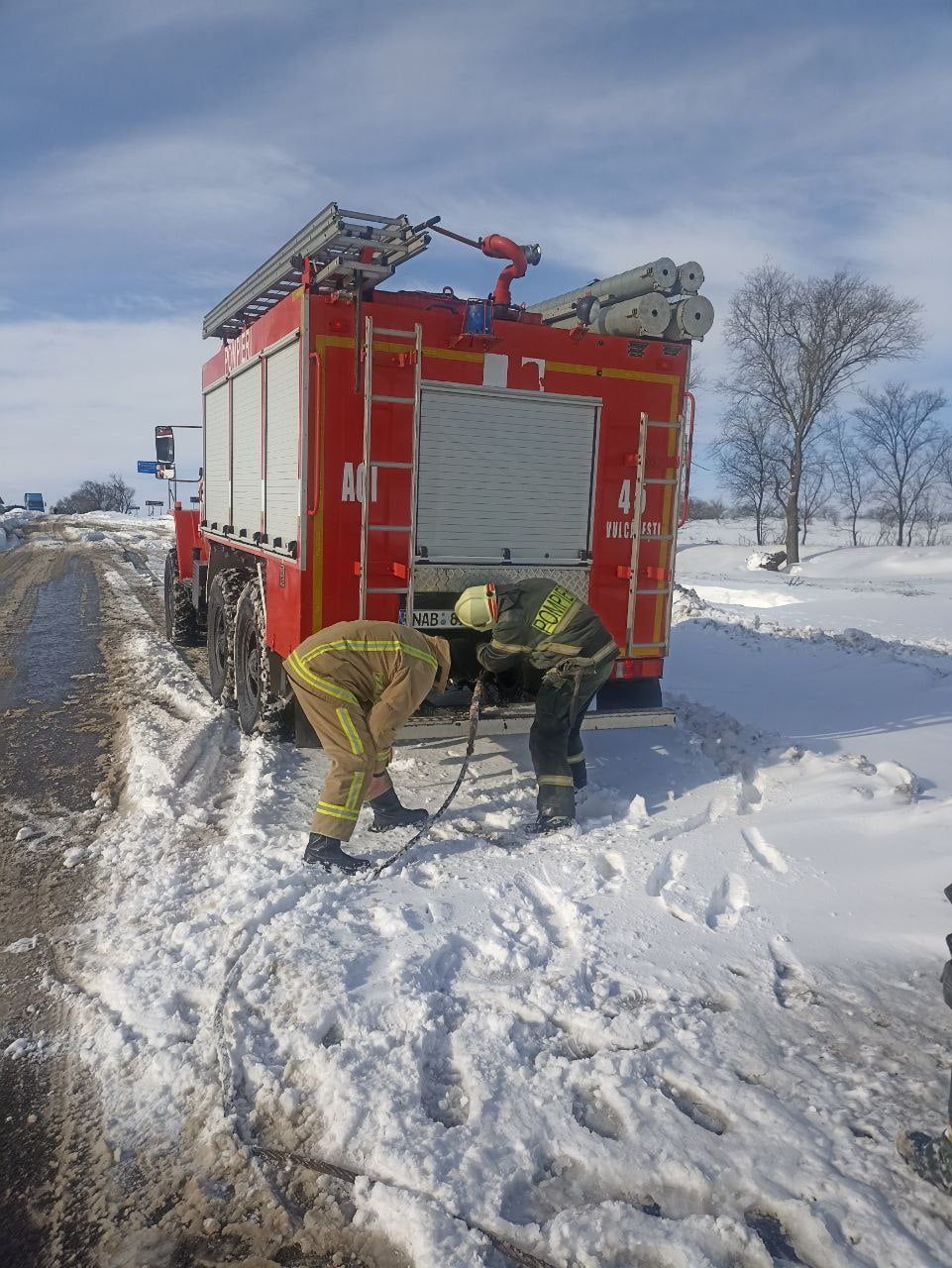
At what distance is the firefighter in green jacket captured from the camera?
5.07 meters

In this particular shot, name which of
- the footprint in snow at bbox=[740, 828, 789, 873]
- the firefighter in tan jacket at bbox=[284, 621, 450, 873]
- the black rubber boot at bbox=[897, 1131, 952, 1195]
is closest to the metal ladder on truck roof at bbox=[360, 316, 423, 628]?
the firefighter in tan jacket at bbox=[284, 621, 450, 873]

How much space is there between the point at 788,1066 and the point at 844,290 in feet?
88.5

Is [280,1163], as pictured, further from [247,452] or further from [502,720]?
[247,452]

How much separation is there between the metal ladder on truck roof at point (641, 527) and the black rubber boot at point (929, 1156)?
12.8 feet

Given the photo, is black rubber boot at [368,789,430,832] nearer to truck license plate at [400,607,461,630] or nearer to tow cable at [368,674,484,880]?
tow cable at [368,674,484,880]

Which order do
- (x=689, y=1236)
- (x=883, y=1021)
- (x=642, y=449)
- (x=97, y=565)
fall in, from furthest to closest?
1. (x=97, y=565)
2. (x=642, y=449)
3. (x=883, y=1021)
4. (x=689, y=1236)

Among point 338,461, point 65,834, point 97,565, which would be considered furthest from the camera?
point 97,565

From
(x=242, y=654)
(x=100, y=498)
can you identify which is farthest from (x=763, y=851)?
(x=100, y=498)

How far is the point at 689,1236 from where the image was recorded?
7.48 ft

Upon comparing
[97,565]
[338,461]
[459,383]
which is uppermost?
[459,383]

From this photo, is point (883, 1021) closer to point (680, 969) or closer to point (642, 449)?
point (680, 969)

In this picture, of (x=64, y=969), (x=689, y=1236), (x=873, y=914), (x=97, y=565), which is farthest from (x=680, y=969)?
(x=97, y=565)

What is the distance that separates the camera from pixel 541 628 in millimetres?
5090

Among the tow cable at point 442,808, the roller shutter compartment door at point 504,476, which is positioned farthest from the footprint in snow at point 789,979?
the roller shutter compartment door at point 504,476
